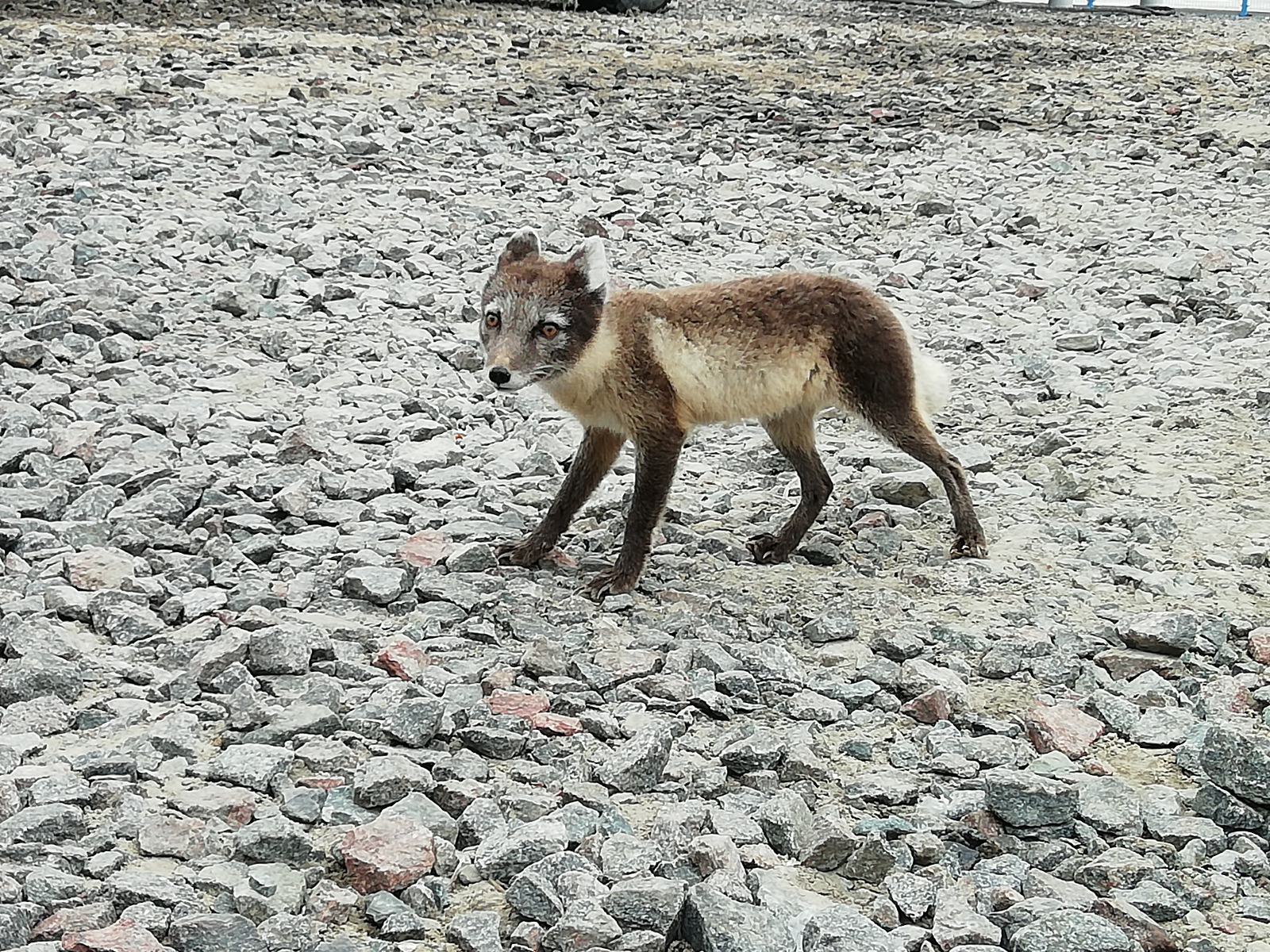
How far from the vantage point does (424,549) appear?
18.1ft

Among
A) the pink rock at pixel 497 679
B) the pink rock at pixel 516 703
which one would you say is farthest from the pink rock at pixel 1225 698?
the pink rock at pixel 497 679

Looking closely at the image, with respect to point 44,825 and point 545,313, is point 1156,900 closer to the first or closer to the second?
point 44,825

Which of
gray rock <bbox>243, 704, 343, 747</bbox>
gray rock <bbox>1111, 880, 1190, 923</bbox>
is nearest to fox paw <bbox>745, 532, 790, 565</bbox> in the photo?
gray rock <bbox>243, 704, 343, 747</bbox>

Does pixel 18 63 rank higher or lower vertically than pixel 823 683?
higher

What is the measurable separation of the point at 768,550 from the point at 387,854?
2711 mm

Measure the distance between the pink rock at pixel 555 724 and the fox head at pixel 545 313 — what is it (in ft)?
4.55

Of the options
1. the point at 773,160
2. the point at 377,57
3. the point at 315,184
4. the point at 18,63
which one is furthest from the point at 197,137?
the point at 773,160

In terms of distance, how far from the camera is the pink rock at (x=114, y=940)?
9.87 feet

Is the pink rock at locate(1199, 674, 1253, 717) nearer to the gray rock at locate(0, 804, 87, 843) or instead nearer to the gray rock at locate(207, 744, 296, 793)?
the gray rock at locate(207, 744, 296, 793)

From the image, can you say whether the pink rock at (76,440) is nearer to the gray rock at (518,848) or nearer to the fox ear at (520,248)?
the fox ear at (520,248)

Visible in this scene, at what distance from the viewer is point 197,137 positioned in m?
10.5

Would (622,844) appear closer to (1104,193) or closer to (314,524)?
(314,524)

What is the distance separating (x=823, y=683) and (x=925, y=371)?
1.84 m

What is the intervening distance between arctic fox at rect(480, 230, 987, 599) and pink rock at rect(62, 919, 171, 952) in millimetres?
2492
